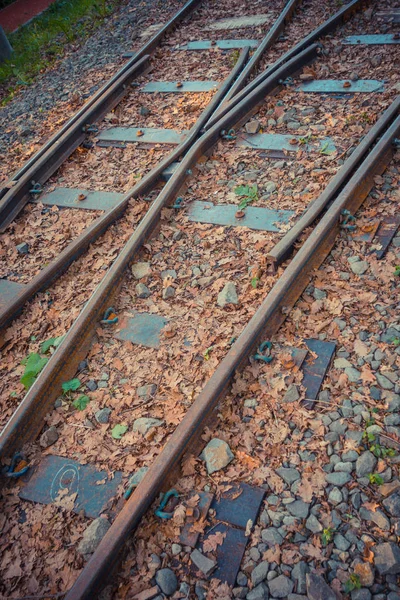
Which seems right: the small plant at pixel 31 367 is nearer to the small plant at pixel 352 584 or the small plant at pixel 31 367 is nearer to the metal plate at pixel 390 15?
the small plant at pixel 352 584

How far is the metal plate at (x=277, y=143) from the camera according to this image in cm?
591

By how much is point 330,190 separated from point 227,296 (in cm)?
162

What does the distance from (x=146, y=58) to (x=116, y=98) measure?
45.8 inches

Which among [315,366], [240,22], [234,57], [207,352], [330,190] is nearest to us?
[315,366]

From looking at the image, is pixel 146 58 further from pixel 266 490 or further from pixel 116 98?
pixel 266 490

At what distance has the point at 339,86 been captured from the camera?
6824mm

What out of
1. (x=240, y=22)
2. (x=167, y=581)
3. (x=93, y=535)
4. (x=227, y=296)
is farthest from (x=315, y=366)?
(x=240, y=22)

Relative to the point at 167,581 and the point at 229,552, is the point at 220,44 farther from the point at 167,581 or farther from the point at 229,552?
the point at 167,581

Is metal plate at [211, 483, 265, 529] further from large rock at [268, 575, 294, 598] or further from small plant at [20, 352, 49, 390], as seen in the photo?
small plant at [20, 352, 49, 390]

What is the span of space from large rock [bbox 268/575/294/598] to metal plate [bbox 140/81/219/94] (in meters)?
6.69

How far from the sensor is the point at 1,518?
11.1ft

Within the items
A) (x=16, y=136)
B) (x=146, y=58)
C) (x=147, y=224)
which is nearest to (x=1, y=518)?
(x=147, y=224)

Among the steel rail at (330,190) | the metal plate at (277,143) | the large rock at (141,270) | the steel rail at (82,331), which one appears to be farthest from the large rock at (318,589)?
the metal plate at (277,143)

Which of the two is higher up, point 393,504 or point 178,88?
point 178,88
